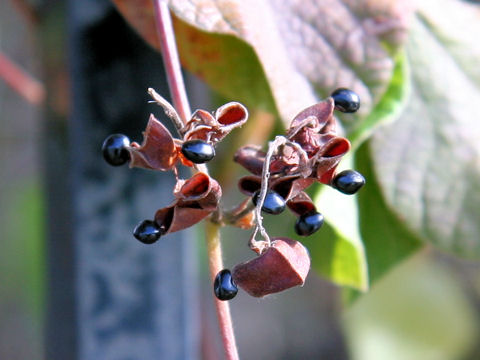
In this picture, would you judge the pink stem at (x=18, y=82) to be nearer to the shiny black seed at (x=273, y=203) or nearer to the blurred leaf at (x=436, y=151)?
the blurred leaf at (x=436, y=151)

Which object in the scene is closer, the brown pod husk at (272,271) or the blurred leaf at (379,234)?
the brown pod husk at (272,271)

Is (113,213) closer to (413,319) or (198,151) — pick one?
(198,151)

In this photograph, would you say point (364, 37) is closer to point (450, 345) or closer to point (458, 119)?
point (458, 119)

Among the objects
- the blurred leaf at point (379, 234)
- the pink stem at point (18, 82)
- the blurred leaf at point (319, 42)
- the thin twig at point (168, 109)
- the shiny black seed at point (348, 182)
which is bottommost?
the pink stem at point (18, 82)

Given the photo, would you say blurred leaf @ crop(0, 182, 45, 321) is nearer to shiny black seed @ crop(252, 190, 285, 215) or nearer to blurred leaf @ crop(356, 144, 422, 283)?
blurred leaf @ crop(356, 144, 422, 283)

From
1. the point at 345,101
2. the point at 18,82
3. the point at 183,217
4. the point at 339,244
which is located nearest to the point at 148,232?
the point at 183,217

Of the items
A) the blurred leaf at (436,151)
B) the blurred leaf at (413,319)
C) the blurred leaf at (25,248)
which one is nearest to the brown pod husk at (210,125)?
→ the blurred leaf at (436,151)

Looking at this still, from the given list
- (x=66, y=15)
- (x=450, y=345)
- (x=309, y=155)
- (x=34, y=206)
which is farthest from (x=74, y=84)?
(x=450, y=345)
